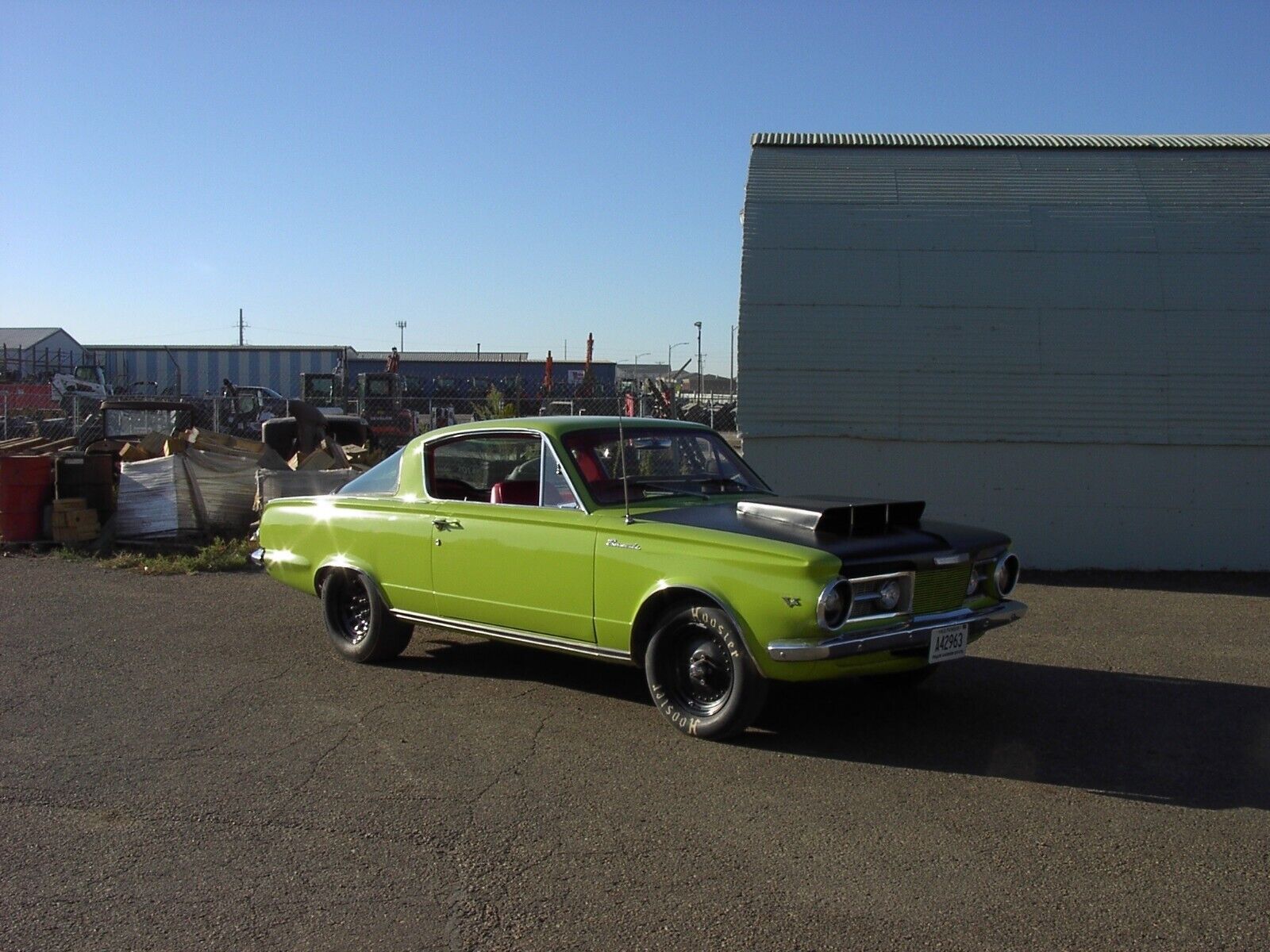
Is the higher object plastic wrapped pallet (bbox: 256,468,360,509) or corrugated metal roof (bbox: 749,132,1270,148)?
corrugated metal roof (bbox: 749,132,1270,148)

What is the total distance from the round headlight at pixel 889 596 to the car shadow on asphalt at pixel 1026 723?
692 millimetres

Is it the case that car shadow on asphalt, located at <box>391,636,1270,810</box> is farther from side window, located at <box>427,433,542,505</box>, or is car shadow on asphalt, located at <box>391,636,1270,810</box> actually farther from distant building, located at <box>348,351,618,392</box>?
distant building, located at <box>348,351,618,392</box>

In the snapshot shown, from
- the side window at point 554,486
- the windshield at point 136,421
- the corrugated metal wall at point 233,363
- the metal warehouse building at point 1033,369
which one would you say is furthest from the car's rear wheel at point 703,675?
the corrugated metal wall at point 233,363

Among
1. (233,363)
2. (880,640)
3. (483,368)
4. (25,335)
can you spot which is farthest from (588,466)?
(25,335)

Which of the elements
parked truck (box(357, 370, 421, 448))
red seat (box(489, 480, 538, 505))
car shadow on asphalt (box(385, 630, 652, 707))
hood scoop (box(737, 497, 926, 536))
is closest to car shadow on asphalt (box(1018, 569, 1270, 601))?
car shadow on asphalt (box(385, 630, 652, 707))

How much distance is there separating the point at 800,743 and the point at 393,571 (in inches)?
106

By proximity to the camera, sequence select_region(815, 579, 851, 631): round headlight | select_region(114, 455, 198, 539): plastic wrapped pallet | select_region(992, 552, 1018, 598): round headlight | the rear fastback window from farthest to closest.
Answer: select_region(114, 455, 198, 539): plastic wrapped pallet → the rear fastback window → select_region(992, 552, 1018, 598): round headlight → select_region(815, 579, 851, 631): round headlight

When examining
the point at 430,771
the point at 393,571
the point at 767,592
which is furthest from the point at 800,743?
the point at 393,571

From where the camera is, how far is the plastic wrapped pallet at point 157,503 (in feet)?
41.5

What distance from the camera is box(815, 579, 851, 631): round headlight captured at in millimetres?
5164

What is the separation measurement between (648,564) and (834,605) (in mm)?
971

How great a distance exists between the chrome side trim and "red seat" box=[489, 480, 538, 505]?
2.31 feet

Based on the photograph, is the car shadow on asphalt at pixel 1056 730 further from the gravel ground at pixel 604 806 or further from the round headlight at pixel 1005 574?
the round headlight at pixel 1005 574

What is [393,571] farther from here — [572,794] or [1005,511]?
[1005,511]
